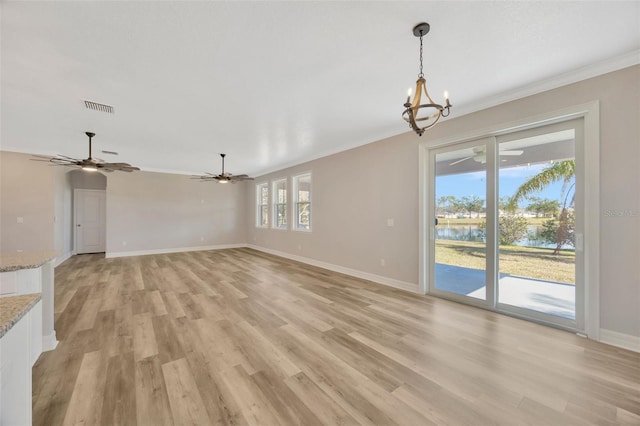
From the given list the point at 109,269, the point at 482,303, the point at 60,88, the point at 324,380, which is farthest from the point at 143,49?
the point at 109,269

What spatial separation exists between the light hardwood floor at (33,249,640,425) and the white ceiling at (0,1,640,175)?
266cm

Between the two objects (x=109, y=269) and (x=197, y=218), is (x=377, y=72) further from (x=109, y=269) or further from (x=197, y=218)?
(x=197, y=218)

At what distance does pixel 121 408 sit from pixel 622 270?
4256mm

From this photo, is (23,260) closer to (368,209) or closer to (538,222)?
(368,209)

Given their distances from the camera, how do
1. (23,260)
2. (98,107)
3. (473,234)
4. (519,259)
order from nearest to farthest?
(23,260), (519,259), (98,107), (473,234)

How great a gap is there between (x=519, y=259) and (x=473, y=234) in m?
0.57

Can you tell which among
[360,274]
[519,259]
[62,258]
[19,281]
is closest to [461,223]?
[519,259]

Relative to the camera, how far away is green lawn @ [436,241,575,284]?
269 cm

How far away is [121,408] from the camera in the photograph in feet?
5.12

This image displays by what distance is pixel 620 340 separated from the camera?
226 cm

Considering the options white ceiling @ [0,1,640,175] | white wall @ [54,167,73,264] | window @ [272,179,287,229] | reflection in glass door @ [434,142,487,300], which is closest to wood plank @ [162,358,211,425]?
white ceiling @ [0,1,640,175]

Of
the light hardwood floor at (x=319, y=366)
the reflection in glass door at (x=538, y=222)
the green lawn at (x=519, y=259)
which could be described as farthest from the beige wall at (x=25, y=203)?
the reflection in glass door at (x=538, y=222)

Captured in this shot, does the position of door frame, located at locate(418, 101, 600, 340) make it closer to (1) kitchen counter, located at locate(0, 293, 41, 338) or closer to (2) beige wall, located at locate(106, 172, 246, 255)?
(1) kitchen counter, located at locate(0, 293, 41, 338)

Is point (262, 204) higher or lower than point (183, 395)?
higher
